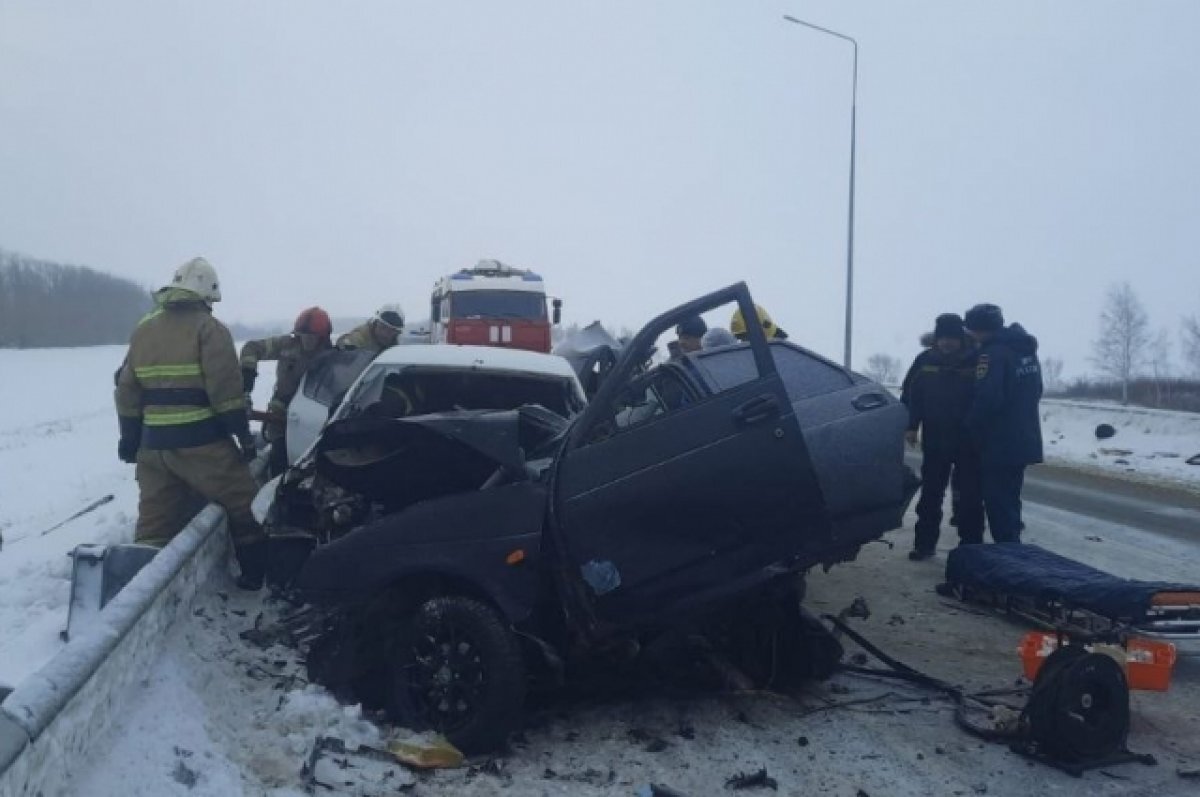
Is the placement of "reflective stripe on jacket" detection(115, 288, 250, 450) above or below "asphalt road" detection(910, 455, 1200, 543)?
above

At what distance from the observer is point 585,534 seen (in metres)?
4.63

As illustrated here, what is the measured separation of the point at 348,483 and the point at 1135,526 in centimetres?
867

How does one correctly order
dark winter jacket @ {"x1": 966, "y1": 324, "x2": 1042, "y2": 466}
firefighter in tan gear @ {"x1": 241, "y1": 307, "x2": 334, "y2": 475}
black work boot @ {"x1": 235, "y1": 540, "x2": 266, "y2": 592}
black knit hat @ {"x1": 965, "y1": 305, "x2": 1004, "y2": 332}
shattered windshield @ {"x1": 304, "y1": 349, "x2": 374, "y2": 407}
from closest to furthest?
black work boot @ {"x1": 235, "y1": 540, "x2": 266, "y2": 592} → dark winter jacket @ {"x1": 966, "y1": 324, "x2": 1042, "y2": 466} → black knit hat @ {"x1": 965, "y1": 305, "x2": 1004, "y2": 332} → shattered windshield @ {"x1": 304, "y1": 349, "x2": 374, "y2": 407} → firefighter in tan gear @ {"x1": 241, "y1": 307, "x2": 334, "y2": 475}

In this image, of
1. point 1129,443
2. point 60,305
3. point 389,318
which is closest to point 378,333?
point 389,318

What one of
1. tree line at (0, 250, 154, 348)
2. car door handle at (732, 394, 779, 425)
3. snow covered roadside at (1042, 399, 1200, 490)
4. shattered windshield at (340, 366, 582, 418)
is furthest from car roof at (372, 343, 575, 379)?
tree line at (0, 250, 154, 348)

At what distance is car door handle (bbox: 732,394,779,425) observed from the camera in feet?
15.0

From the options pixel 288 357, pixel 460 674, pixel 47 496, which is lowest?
pixel 47 496

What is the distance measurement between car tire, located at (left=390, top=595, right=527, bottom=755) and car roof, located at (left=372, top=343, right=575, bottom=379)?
8.31 feet

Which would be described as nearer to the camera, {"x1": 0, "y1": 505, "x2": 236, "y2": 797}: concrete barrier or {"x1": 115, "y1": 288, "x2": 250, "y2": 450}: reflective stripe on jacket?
{"x1": 0, "y1": 505, "x2": 236, "y2": 797}: concrete barrier

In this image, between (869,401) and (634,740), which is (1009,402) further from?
(634,740)

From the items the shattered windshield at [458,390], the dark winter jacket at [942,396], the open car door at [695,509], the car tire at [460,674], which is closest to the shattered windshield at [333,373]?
the shattered windshield at [458,390]

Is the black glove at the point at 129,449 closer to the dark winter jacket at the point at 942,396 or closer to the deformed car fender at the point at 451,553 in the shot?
the deformed car fender at the point at 451,553

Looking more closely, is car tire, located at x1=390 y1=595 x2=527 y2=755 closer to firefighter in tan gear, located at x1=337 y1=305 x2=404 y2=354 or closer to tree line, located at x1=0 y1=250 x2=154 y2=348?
firefighter in tan gear, located at x1=337 y1=305 x2=404 y2=354

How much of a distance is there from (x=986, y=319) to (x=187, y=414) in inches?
223
